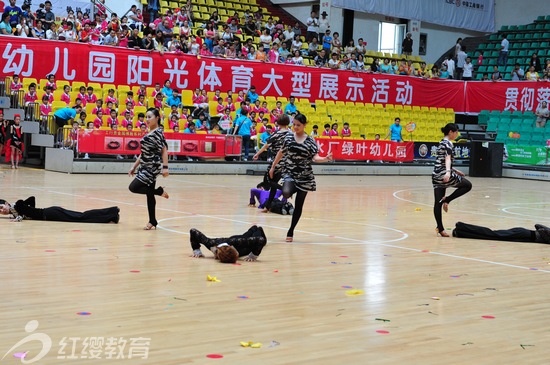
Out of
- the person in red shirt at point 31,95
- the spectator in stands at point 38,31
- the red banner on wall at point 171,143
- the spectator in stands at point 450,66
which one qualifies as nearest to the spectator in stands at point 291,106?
the red banner on wall at point 171,143

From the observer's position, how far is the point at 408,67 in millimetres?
36438

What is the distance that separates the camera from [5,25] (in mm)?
25875

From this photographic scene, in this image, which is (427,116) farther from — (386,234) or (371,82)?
(386,234)

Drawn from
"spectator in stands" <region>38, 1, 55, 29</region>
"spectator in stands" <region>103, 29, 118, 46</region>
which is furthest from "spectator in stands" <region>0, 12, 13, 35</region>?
"spectator in stands" <region>103, 29, 118, 46</region>

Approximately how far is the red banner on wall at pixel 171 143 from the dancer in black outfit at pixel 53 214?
10.8 metres

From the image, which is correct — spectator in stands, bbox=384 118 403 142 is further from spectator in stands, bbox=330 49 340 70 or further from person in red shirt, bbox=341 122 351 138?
spectator in stands, bbox=330 49 340 70

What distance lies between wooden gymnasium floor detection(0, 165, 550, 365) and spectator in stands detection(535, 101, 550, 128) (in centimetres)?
2010

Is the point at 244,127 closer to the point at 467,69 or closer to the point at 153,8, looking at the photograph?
the point at 153,8

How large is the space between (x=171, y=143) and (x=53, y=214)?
1240 centimetres

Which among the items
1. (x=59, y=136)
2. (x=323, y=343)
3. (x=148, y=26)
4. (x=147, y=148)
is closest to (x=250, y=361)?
(x=323, y=343)

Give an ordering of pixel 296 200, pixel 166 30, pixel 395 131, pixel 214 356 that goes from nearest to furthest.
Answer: pixel 214 356 → pixel 296 200 → pixel 166 30 → pixel 395 131

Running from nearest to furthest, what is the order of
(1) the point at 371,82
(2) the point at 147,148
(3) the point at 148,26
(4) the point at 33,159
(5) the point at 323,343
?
(5) the point at 323,343
(2) the point at 147,148
(4) the point at 33,159
(3) the point at 148,26
(1) the point at 371,82

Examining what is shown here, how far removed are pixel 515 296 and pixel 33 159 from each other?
1970 centimetres
